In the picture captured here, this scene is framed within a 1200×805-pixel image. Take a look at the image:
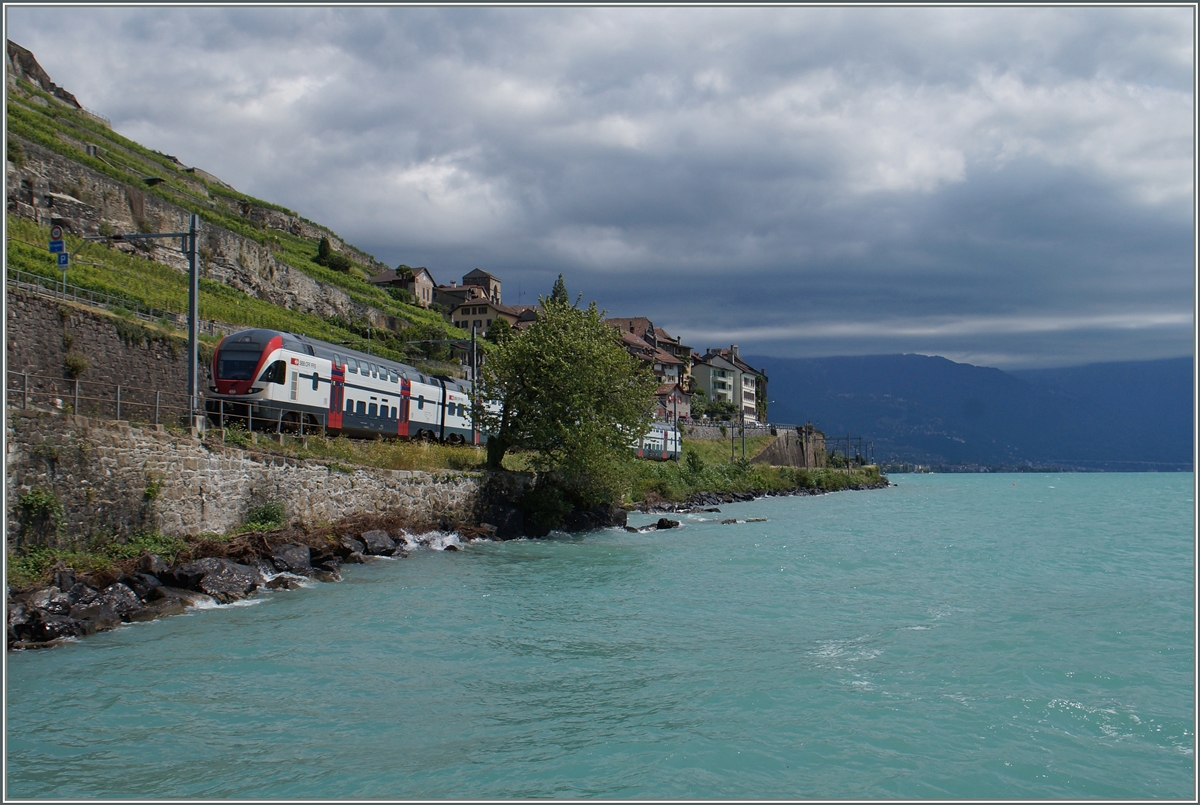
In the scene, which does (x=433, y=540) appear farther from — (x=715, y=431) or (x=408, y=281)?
(x=408, y=281)

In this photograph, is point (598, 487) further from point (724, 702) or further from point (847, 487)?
point (847, 487)

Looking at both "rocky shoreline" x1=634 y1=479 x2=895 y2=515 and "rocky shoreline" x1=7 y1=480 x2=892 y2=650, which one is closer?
"rocky shoreline" x1=7 y1=480 x2=892 y2=650

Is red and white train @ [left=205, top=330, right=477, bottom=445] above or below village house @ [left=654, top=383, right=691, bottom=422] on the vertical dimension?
below

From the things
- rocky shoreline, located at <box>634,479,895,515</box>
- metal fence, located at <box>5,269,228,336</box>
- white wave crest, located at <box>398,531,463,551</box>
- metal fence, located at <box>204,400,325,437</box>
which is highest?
metal fence, located at <box>5,269,228,336</box>

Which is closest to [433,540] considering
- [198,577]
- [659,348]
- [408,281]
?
[198,577]

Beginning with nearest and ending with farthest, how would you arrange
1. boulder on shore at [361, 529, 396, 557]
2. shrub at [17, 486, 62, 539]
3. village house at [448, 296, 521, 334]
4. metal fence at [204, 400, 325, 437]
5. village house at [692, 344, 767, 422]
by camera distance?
1. shrub at [17, 486, 62, 539]
2. boulder on shore at [361, 529, 396, 557]
3. metal fence at [204, 400, 325, 437]
4. village house at [448, 296, 521, 334]
5. village house at [692, 344, 767, 422]

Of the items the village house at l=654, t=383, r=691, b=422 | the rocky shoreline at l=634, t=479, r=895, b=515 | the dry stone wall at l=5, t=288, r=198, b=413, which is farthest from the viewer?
the village house at l=654, t=383, r=691, b=422

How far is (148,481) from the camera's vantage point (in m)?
20.1

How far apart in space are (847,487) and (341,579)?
305ft

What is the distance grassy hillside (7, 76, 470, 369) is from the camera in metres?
42.4

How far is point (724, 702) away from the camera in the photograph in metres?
12.3

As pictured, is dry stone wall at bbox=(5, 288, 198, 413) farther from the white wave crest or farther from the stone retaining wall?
the stone retaining wall

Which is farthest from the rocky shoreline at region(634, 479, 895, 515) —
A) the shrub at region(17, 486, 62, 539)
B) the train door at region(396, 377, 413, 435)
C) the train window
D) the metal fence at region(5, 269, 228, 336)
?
the shrub at region(17, 486, 62, 539)

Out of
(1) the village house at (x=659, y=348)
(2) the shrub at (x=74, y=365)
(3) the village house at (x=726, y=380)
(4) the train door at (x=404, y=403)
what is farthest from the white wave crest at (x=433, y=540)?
(3) the village house at (x=726, y=380)
